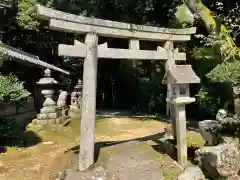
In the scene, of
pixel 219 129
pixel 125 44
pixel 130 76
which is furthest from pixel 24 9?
pixel 219 129

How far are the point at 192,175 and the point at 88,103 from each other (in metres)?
2.81

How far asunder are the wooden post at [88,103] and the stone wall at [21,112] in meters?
6.23

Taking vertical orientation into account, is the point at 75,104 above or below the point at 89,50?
below

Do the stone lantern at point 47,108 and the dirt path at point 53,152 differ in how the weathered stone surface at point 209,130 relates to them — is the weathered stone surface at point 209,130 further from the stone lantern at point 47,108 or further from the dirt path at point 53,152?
the stone lantern at point 47,108

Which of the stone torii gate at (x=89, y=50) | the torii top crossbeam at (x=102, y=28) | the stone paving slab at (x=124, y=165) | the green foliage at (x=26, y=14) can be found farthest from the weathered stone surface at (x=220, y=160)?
the green foliage at (x=26, y=14)

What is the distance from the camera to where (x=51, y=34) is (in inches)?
976

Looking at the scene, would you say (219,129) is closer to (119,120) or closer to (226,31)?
(226,31)

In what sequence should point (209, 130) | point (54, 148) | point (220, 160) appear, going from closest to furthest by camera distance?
point (220, 160), point (209, 130), point (54, 148)

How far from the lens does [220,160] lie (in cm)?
605

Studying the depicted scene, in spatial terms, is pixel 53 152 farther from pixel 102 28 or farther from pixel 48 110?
pixel 48 110

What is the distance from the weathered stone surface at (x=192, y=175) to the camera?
6355 millimetres

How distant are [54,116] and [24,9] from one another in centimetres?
1131

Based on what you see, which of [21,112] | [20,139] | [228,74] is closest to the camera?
[228,74]

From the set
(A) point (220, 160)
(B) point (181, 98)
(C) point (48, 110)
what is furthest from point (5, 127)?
(A) point (220, 160)
